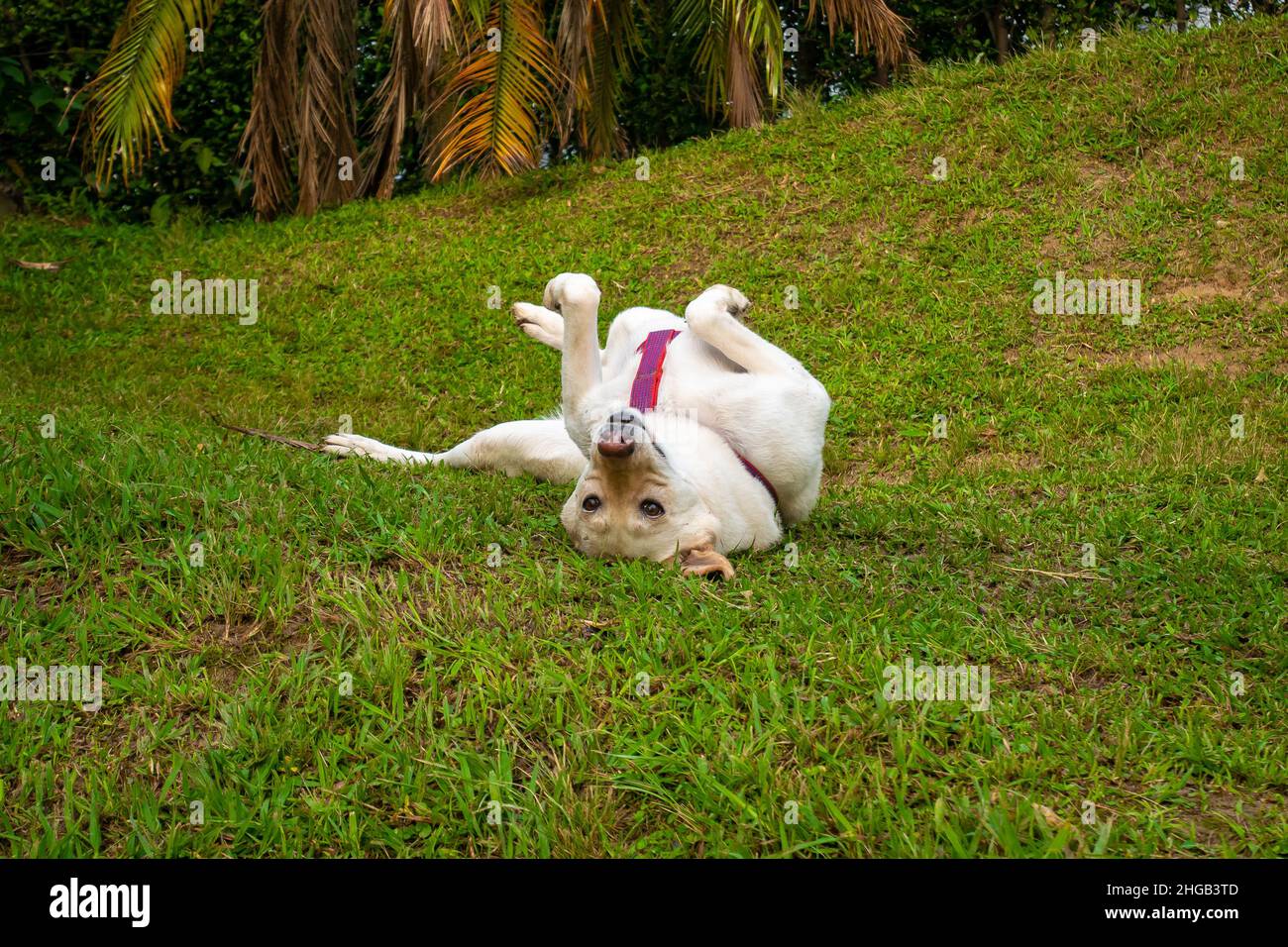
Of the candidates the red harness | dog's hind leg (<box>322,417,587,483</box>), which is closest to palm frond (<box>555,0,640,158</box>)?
dog's hind leg (<box>322,417,587,483</box>)

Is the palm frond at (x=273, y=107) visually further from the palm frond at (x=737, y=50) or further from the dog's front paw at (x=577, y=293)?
the dog's front paw at (x=577, y=293)

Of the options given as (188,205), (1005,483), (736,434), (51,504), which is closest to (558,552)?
(736,434)

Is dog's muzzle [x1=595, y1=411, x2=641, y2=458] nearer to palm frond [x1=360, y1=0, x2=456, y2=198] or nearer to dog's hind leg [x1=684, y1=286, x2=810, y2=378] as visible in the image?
dog's hind leg [x1=684, y1=286, x2=810, y2=378]

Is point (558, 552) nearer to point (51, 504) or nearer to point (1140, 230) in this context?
point (51, 504)

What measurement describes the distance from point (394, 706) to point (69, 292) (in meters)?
9.14

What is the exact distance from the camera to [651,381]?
4.30 meters

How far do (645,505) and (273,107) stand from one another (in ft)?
30.6

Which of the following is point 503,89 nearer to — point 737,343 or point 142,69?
point 142,69

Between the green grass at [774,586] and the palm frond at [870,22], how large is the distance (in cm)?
217

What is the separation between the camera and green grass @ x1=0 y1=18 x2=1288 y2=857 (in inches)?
104

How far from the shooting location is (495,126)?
10352mm

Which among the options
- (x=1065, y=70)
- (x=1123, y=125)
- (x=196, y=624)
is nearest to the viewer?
(x=196, y=624)

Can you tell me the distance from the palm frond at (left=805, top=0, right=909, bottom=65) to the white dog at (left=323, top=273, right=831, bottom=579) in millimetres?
6738

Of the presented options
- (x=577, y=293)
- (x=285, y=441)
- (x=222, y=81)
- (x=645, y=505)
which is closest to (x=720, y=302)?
(x=577, y=293)
